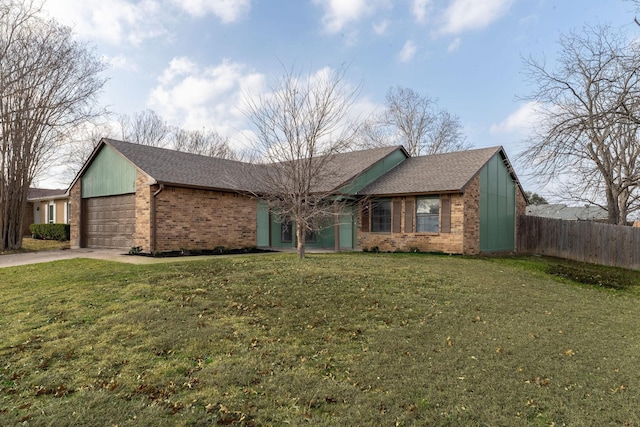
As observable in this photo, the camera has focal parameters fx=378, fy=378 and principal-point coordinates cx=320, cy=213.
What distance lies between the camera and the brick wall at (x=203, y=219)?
522 inches

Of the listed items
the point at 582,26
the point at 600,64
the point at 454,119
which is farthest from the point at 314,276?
the point at 454,119

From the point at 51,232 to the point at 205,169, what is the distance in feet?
39.3

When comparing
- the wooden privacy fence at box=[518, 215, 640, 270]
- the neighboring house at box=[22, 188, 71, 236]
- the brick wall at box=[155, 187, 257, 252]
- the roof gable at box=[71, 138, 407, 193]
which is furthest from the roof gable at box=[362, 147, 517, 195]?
the neighboring house at box=[22, 188, 71, 236]

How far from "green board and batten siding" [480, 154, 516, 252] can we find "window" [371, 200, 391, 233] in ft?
12.2

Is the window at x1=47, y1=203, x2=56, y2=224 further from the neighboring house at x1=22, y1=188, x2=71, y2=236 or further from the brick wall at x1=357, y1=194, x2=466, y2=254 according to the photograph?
the brick wall at x1=357, y1=194, x2=466, y2=254

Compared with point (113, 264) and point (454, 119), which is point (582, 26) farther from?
point (454, 119)

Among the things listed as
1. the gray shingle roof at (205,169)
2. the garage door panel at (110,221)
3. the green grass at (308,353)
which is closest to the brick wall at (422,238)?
the gray shingle roof at (205,169)

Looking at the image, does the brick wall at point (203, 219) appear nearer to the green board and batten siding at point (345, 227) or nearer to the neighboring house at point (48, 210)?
the green board and batten siding at point (345, 227)

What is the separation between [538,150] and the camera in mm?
10000

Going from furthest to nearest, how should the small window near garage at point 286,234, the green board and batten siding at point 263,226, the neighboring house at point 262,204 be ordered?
1. the small window near garage at point 286,234
2. the green board and batten siding at point 263,226
3. the neighboring house at point 262,204

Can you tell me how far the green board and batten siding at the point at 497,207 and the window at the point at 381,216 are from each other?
3.72 m

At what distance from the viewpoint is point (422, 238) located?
15.0 metres

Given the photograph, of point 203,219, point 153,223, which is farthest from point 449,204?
point 153,223

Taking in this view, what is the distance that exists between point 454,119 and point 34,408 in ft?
116
